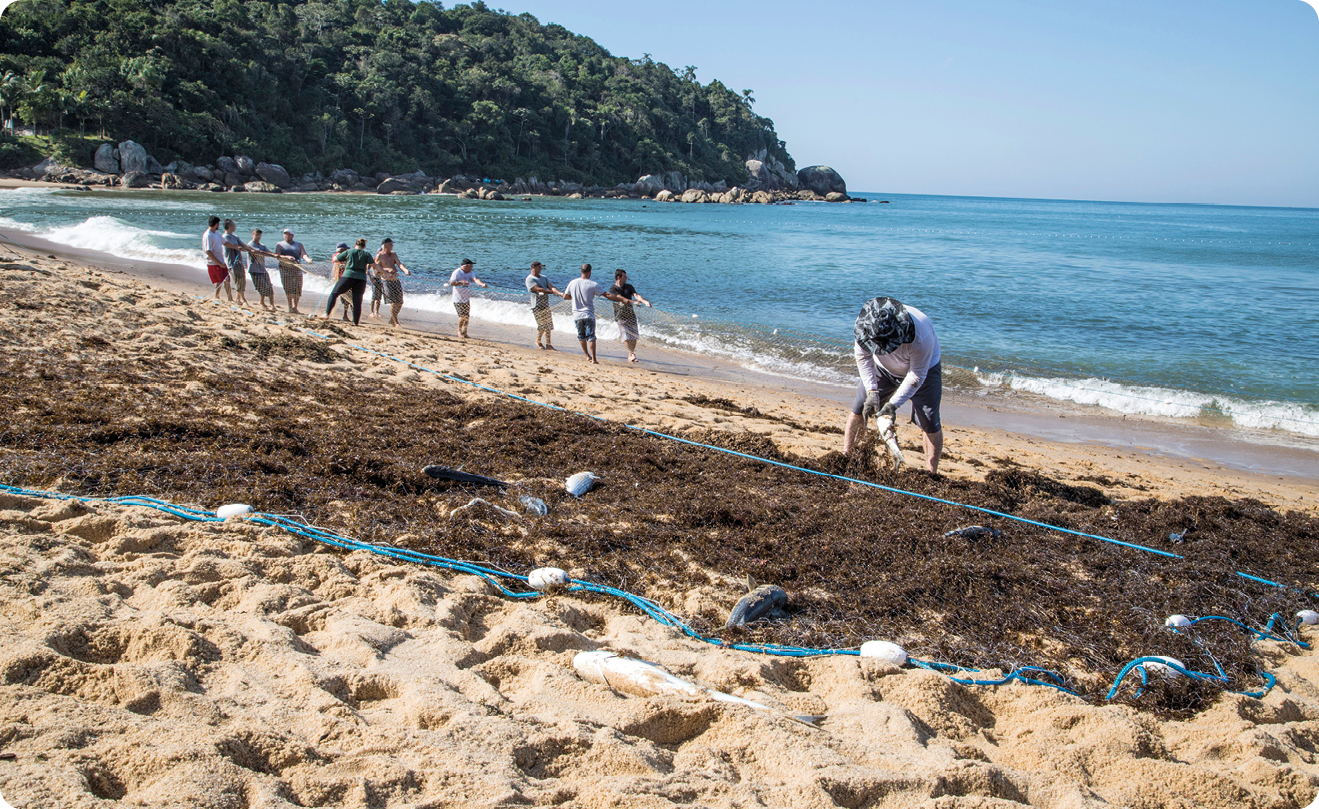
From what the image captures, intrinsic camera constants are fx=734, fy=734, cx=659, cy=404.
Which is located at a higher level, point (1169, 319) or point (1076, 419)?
point (1169, 319)

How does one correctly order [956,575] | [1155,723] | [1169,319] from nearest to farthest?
[1155,723] → [956,575] → [1169,319]

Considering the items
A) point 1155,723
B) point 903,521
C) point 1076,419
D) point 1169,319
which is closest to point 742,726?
point 1155,723

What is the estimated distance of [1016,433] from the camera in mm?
9625

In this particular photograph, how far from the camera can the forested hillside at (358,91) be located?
59250 millimetres

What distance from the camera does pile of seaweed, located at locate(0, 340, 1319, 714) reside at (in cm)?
Answer: 384

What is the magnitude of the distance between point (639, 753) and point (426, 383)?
664 centimetres

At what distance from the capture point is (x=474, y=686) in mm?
2834

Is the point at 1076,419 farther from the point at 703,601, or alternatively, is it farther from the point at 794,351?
the point at 703,601

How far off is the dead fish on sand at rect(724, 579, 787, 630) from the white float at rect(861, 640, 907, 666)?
0.49 m

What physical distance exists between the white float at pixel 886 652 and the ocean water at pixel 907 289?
29.2 feet

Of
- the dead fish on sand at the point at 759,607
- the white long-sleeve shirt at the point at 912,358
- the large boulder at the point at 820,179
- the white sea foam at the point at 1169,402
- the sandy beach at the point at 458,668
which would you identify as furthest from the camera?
the large boulder at the point at 820,179

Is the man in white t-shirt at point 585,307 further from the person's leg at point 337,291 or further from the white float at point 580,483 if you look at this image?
the white float at point 580,483

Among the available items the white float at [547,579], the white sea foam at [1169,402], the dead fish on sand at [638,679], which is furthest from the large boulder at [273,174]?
the dead fish on sand at [638,679]

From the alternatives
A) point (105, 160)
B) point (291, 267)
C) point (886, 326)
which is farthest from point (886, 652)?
point (105, 160)
